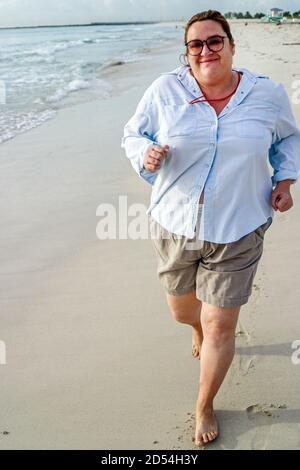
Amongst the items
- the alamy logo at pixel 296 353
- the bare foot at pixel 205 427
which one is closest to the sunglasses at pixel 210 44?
the bare foot at pixel 205 427

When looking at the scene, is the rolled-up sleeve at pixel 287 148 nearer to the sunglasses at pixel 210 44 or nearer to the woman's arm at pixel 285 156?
the woman's arm at pixel 285 156

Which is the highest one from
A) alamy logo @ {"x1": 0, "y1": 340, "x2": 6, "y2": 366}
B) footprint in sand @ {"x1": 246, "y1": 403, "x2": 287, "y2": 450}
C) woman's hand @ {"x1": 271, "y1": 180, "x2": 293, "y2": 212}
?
woman's hand @ {"x1": 271, "y1": 180, "x2": 293, "y2": 212}

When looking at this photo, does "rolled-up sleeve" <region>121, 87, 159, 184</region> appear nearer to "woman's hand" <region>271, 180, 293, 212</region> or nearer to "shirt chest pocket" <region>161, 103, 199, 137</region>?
"shirt chest pocket" <region>161, 103, 199, 137</region>

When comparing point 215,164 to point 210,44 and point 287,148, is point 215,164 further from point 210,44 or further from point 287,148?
point 210,44

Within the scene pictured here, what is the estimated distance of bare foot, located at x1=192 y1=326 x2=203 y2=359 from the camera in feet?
10.1

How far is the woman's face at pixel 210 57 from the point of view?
2322 mm

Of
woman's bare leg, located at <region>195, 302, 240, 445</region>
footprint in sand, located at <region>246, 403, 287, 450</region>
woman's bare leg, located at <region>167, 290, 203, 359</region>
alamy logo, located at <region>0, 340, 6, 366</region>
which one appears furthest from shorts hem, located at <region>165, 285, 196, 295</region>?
alamy logo, located at <region>0, 340, 6, 366</region>

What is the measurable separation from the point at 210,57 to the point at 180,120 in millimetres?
308

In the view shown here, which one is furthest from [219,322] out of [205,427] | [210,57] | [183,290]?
[210,57]

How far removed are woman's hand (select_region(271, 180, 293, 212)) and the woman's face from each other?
0.59 m

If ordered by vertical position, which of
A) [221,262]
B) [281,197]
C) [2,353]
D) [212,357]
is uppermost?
[281,197]

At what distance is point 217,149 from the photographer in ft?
7.51

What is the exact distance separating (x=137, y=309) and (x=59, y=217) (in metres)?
1.90

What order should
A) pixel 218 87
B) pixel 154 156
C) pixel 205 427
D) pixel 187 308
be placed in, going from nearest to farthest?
pixel 154 156 < pixel 218 87 < pixel 205 427 < pixel 187 308
